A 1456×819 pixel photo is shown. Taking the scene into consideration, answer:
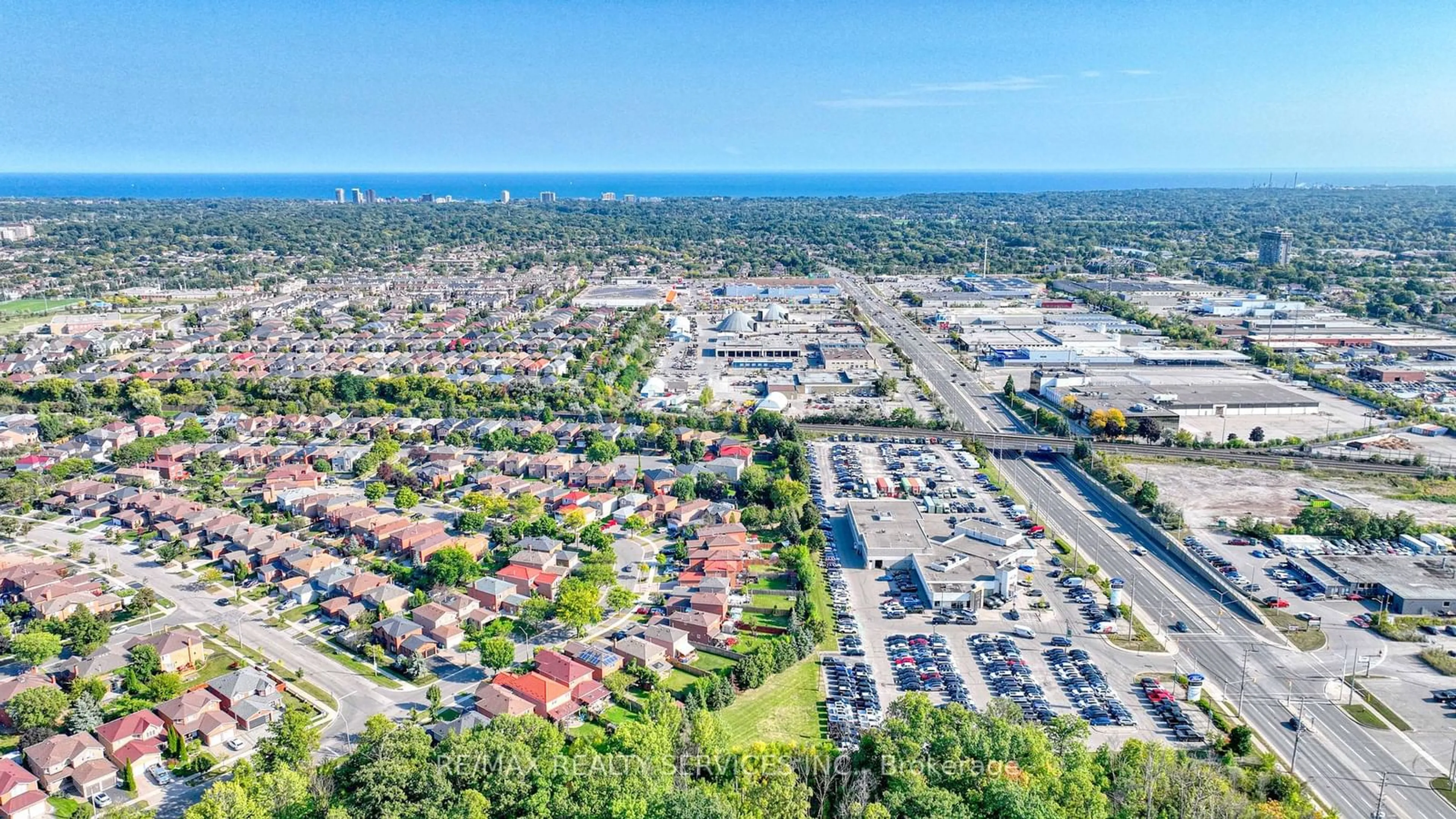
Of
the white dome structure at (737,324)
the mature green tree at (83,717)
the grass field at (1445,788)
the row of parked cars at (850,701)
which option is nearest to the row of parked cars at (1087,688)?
the row of parked cars at (850,701)

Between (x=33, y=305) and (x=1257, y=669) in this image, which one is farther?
(x=33, y=305)

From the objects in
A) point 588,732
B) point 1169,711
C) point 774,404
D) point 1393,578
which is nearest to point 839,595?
point 1169,711

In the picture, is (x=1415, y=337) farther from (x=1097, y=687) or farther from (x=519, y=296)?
(x=519, y=296)

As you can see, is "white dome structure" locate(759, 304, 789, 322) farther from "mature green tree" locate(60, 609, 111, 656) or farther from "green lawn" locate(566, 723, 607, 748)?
"mature green tree" locate(60, 609, 111, 656)

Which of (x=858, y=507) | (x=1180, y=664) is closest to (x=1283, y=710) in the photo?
(x=1180, y=664)

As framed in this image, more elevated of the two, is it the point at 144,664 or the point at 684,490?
the point at 684,490

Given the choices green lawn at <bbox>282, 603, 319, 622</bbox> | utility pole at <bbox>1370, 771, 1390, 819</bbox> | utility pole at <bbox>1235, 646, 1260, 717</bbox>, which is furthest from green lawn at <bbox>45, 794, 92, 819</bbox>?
utility pole at <bbox>1370, 771, 1390, 819</bbox>

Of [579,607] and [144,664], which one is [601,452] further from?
[144,664]
